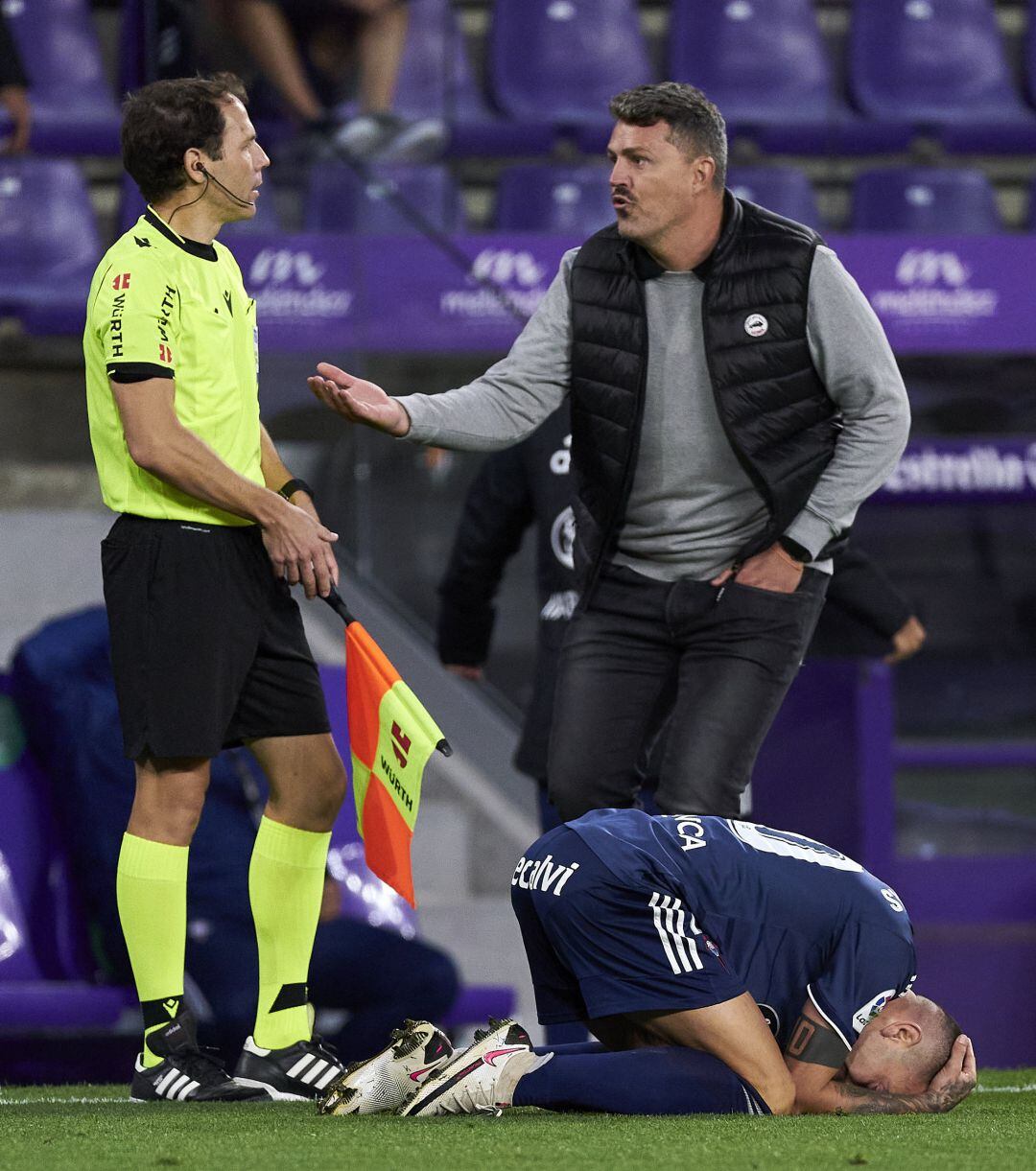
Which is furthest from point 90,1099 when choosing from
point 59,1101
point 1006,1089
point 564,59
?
point 564,59

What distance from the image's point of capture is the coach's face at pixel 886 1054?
2947 mm

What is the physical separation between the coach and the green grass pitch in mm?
757

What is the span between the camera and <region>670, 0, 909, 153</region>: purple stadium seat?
289 inches

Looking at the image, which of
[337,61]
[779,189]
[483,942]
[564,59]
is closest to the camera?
[483,942]

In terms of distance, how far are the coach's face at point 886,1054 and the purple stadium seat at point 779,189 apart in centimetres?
446

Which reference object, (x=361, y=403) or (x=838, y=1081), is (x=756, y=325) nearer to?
(x=361, y=403)

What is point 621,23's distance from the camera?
25.2ft

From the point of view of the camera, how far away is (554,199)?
669 centimetres

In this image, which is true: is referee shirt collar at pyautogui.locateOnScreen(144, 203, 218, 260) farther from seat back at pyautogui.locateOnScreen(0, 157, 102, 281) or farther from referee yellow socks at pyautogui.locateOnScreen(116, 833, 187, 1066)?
seat back at pyautogui.locateOnScreen(0, 157, 102, 281)

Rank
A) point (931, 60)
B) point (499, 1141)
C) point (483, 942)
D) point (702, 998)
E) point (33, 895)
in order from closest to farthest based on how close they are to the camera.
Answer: point (499, 1141), point (702, 998), point (33, 895), point (483, 942), point (931, 60)

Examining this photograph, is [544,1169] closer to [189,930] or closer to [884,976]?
[884,976]

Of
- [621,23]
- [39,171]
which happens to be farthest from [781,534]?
[621,23]

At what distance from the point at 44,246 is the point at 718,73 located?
9.32 feet

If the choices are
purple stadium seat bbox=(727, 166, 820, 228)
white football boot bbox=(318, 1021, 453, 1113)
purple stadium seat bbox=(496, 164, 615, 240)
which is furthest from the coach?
purple stadium seat bbox=(727, 166, 820, 228)
